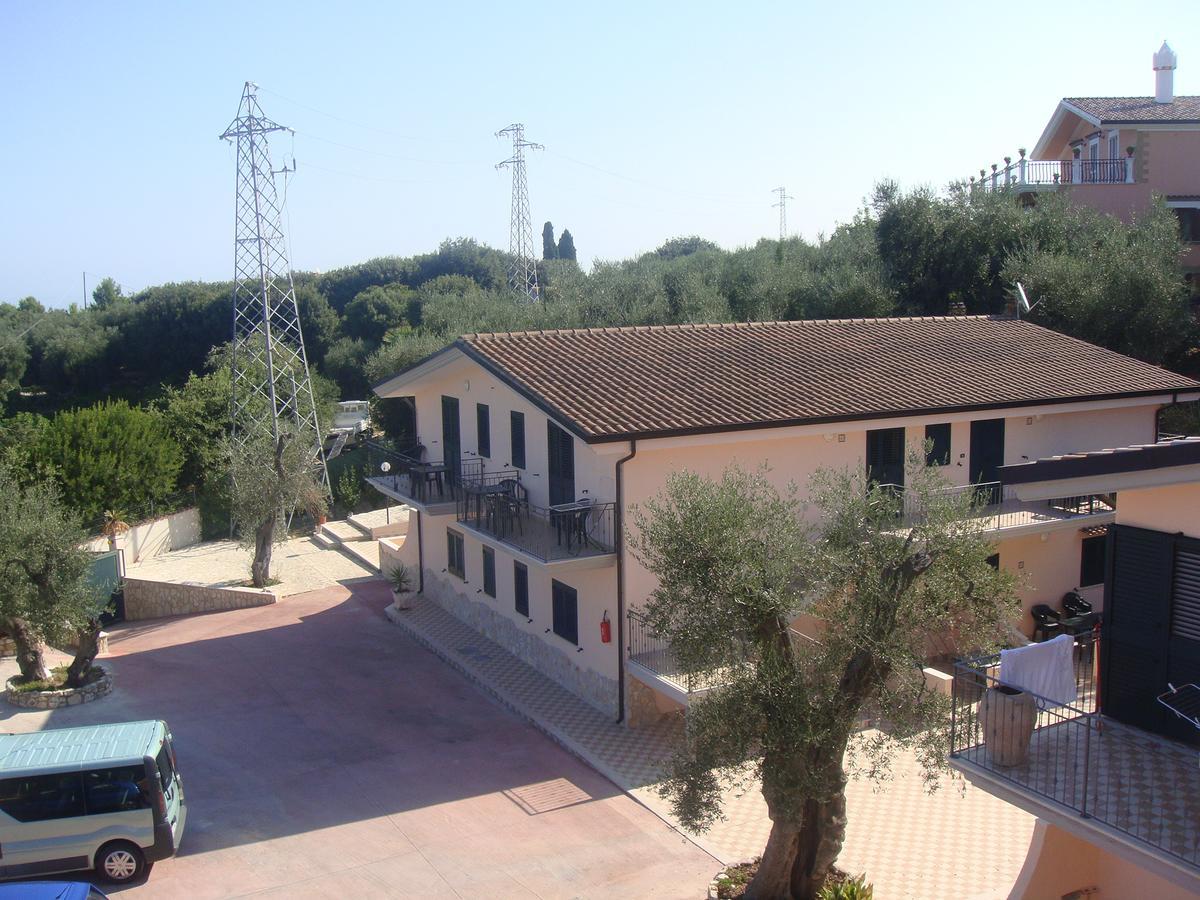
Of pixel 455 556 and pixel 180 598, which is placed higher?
pixel 455 556

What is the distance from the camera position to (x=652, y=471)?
51.1ft

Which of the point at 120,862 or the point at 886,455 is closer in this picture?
the point at 120,862

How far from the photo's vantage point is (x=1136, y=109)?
33656mm

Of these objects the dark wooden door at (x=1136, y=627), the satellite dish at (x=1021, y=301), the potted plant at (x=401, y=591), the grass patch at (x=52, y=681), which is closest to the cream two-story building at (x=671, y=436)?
the potted plant at (x=401, y=591)

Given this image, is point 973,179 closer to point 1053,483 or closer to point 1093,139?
point 1093,139

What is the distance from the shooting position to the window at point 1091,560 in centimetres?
1930

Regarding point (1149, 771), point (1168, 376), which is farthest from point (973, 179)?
point (1149, 771)

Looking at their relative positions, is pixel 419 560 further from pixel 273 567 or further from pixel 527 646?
pixel 273 567

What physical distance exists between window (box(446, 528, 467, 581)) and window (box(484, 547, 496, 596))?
1004 millimetres

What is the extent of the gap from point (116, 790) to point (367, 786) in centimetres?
352

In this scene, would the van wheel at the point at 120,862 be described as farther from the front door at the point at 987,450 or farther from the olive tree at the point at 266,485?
the front door at the point at 987,450

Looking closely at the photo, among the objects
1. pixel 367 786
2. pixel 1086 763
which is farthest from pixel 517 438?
pixel 1086 763

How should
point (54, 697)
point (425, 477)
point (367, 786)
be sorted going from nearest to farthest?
point (367, 786) → point (54, 697) → point (425, 477)

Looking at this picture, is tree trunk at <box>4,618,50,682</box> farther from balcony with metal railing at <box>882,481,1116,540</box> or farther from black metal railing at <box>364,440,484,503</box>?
balcony with metal railing at <box>882,481,1116,540</box>
